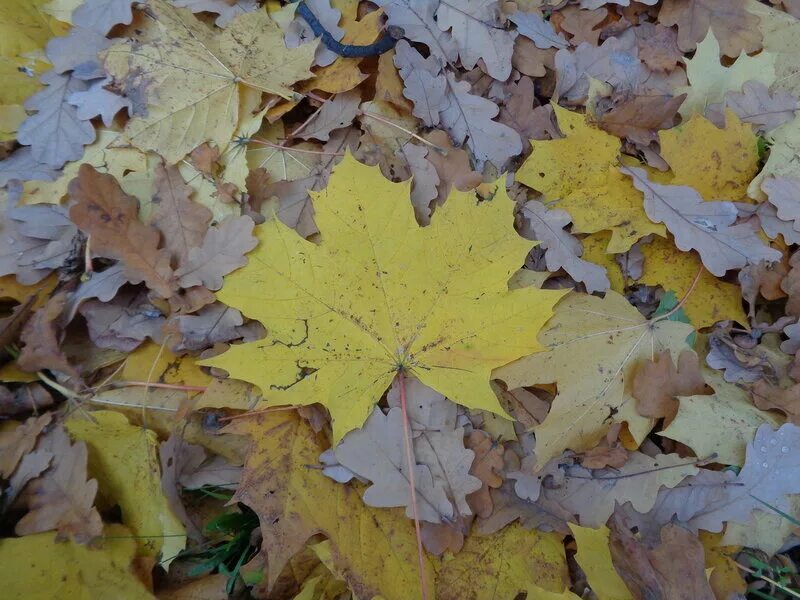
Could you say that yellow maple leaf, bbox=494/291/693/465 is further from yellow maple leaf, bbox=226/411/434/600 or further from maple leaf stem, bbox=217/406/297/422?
maple leaf stem, bbox=217/406/297/422

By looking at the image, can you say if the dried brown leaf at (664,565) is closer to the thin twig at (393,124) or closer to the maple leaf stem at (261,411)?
the maple leaf stem at (261,411)

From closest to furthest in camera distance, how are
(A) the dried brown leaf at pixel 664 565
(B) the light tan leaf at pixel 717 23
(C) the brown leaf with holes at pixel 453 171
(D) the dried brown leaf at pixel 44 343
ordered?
(A) the dried brown leaf at pixel 664 565 < (D) the dried brown leaf at pixel 44 343 < (C) the brown leaf with holes at pixel 453 171 < (B) the light tan leaf at pixel 717 23

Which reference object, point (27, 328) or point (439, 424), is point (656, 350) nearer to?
point (439, 424)


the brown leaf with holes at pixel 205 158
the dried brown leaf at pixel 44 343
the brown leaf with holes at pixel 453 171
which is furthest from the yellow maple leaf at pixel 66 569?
the brown leaf with holes at pixel 453 171

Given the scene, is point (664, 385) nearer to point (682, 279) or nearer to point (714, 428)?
point (714, 428)

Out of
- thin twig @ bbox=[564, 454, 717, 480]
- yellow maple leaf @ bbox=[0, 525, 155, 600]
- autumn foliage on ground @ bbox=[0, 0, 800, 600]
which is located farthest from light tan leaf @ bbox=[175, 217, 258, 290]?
thin twig @ bbox=[564, 454, 717, 480]

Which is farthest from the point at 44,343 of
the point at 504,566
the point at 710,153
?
the point at 710,153
